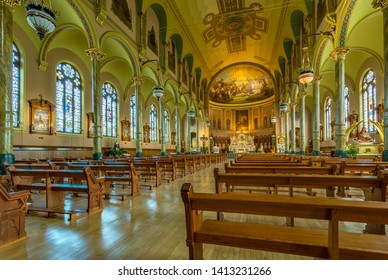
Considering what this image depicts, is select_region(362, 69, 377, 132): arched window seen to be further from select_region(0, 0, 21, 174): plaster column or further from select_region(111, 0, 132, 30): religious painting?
select_region(0, 0, 21, 174): plaster column

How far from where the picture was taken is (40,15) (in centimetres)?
455

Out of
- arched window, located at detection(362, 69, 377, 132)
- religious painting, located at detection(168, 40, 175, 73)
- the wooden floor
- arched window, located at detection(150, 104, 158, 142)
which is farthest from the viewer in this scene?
arched window, located at detection(150, 104, 158, 142)

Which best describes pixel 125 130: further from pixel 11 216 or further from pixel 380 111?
pixel 380 111

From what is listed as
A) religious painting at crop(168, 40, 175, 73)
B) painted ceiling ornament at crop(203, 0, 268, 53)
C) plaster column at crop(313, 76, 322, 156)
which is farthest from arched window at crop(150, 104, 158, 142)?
plaster column at crop(313, 76, 322, 156)

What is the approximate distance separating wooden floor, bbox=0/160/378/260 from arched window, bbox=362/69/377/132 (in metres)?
13.9

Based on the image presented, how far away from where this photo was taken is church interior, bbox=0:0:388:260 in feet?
8.14

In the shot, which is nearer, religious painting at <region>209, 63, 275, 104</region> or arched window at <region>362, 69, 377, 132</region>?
arched window at <region>362, 69, 377, 132</region>

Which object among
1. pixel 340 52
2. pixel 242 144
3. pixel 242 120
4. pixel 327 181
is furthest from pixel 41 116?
pixel 242 120

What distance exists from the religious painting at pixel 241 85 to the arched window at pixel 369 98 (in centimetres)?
1323

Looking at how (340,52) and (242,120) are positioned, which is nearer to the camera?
(340,52)

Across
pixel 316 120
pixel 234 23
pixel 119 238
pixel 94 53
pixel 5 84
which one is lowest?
pixel 119 238

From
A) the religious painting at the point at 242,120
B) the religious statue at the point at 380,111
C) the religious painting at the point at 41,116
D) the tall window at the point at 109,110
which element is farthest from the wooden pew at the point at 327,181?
the religious painting at the point at 242,120

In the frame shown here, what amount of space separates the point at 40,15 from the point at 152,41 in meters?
11.3

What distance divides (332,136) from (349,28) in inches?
541
